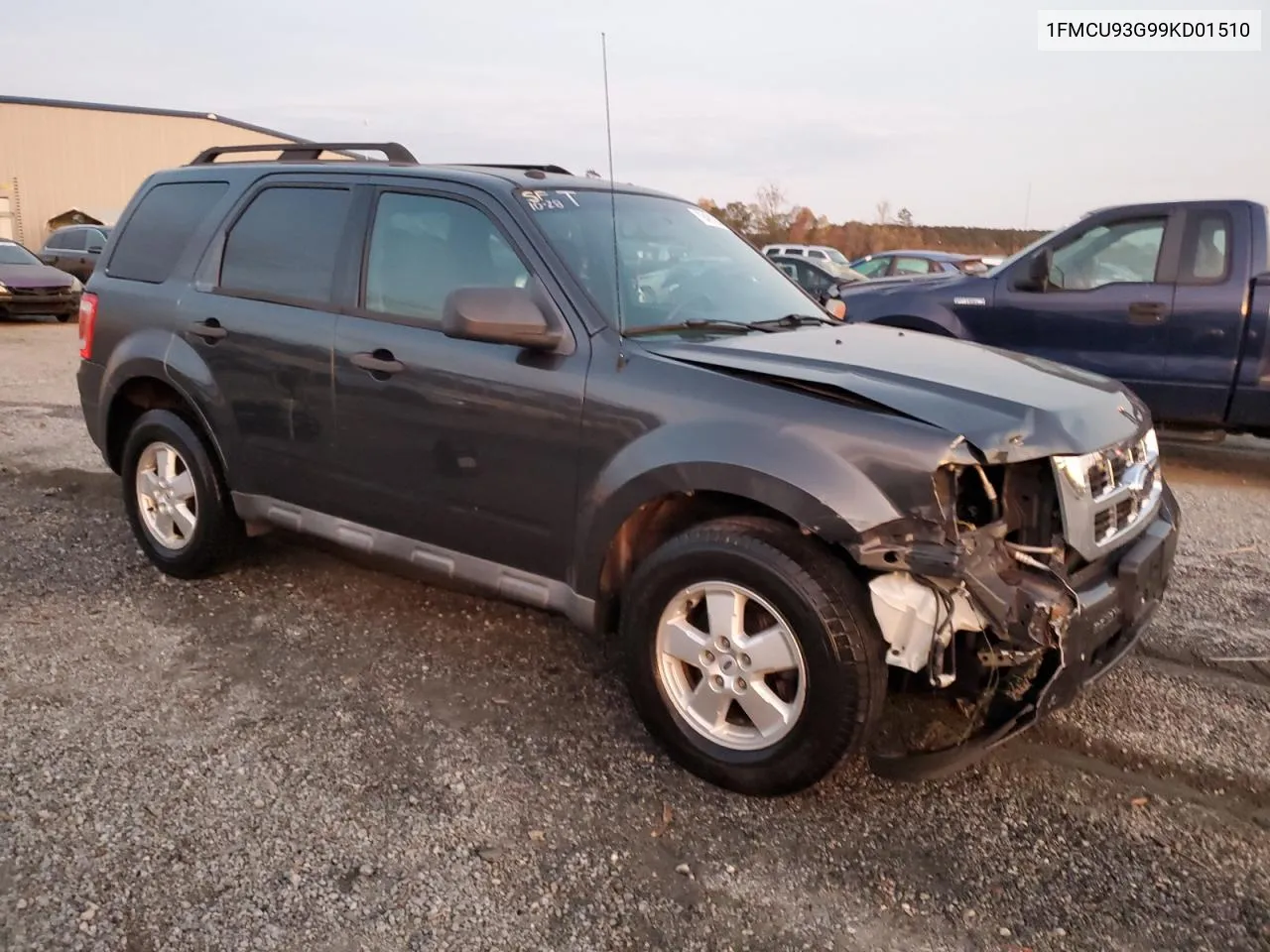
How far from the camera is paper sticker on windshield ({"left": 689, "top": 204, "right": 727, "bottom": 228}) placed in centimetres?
453

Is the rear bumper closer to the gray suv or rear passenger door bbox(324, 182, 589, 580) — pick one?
the gray suv

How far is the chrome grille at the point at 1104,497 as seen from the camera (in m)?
2.88

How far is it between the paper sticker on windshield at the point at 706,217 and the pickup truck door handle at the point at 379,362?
1.58 meters

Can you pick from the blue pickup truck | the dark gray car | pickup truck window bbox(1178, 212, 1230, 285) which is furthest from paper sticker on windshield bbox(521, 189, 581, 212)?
the dark gray car

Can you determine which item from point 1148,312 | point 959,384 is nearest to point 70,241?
point 1148,312

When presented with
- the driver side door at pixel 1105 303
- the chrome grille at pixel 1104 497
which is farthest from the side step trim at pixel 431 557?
the driver side door at pixel 1105 303

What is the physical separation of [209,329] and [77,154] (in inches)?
1603

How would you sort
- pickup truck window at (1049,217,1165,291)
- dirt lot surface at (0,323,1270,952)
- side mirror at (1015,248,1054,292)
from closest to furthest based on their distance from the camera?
dirt lot surface at (0,323,1270,952) → pickup truck window at (1049,217,1165,291) → side mirror at (1015,248,1054,292)

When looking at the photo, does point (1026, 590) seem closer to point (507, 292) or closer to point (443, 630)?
point (507, 292)

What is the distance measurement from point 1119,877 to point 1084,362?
5.57m

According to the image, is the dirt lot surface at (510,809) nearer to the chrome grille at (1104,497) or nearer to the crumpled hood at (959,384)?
the chrome grille at (1104,497)

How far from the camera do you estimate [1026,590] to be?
271 cm

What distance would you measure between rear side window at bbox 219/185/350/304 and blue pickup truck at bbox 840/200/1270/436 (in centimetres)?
537

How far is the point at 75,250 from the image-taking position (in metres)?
21.8
